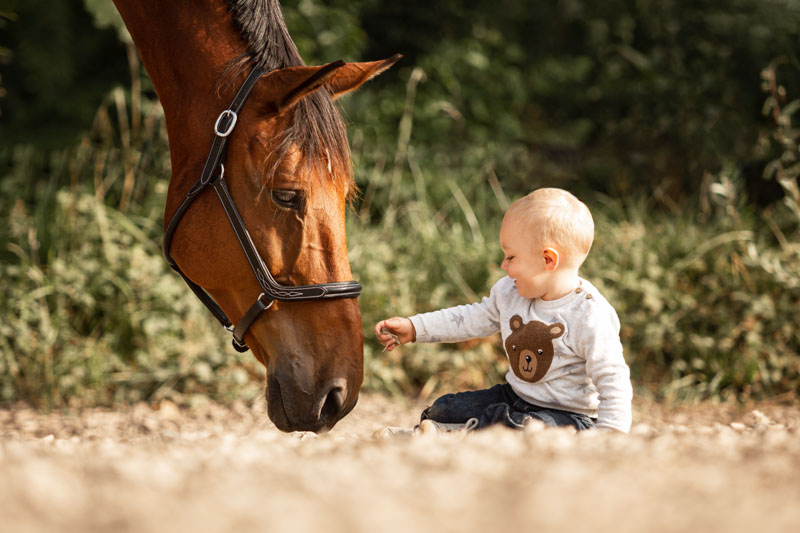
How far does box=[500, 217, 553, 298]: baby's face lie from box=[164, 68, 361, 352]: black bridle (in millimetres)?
435

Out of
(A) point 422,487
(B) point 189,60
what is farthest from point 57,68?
(A) point 422,487

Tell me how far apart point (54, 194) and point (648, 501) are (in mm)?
4249

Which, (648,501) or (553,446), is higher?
(648,501)

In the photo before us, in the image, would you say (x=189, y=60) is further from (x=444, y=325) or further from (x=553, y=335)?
(x=553, y=335)

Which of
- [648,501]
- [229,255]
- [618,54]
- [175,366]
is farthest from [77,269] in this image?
[618,54]

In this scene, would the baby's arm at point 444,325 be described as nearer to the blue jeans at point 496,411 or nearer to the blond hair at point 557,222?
the blue jeans at point 496,411

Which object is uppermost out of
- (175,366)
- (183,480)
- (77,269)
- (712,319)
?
(183,480)

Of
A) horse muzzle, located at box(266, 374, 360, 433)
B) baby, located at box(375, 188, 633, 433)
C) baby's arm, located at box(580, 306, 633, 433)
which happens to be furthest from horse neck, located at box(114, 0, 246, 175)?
baby's arm, located at box(580, 306, 633, 433)

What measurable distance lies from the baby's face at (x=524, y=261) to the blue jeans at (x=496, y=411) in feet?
1.08

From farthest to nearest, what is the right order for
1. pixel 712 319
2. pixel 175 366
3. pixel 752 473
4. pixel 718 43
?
pixel 718 43 → pixel 712 319 → pixel 175 366 → pixel 752 473

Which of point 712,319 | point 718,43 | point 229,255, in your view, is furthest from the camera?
point 718,43

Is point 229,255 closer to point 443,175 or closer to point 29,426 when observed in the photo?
point 29,426

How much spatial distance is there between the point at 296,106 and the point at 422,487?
4.12ft

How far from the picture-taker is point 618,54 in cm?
615
